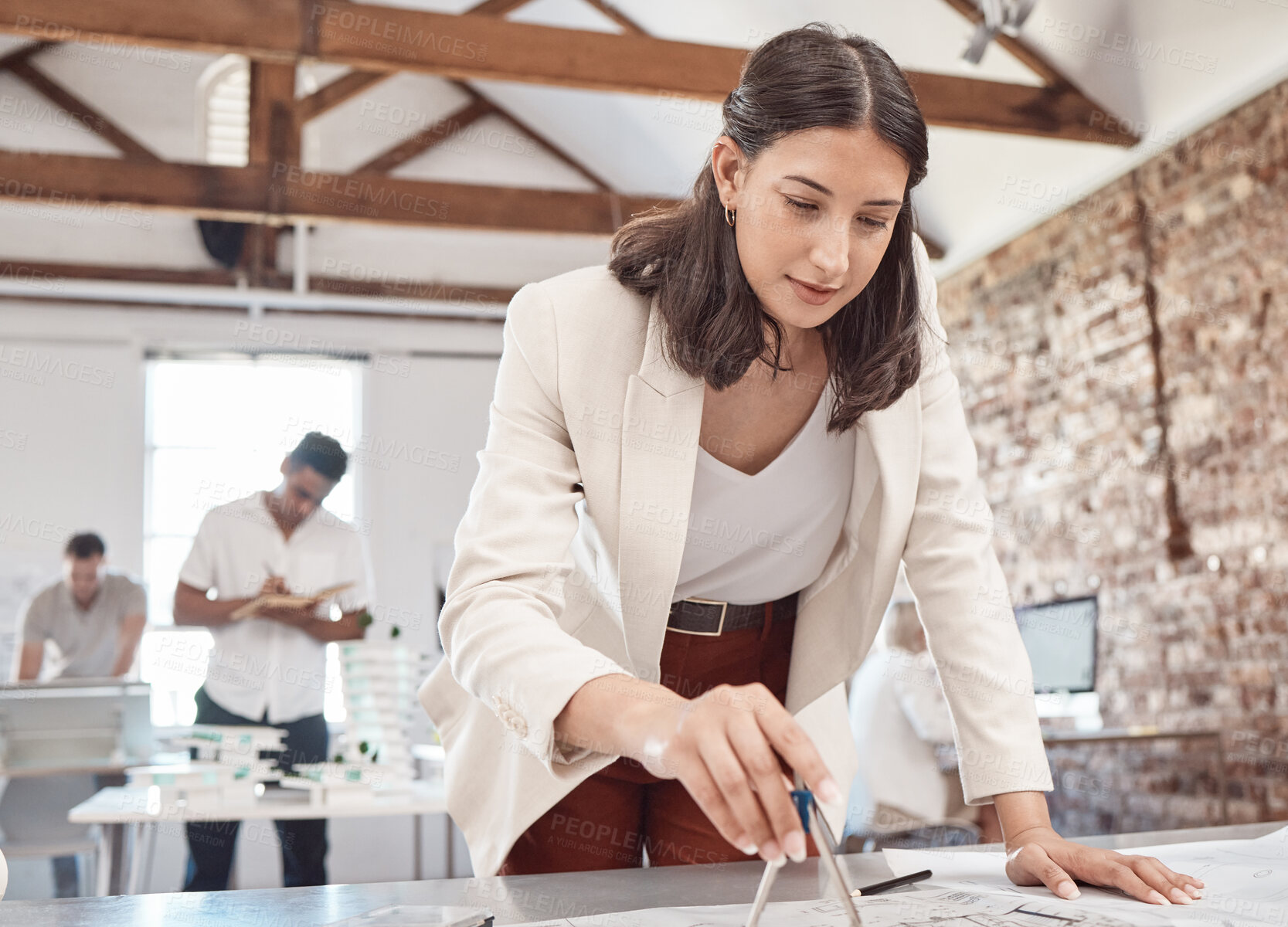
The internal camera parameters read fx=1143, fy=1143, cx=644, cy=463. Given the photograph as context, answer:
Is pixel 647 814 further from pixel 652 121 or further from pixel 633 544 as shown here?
pixel 652 121

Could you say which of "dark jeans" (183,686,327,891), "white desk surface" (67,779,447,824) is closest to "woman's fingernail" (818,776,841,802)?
"white desk surface" (67,779,447,824)

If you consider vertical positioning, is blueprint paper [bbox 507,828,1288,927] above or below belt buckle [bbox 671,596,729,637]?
below

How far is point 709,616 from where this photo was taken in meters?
1.13

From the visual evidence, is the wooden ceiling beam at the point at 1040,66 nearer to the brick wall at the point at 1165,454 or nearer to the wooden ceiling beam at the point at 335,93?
the brick wall at the point at 1165,454

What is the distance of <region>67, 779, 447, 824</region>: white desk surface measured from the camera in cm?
263

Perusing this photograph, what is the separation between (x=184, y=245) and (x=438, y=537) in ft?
7.12

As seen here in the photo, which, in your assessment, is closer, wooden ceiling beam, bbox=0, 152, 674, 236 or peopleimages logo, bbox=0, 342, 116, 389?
wooden ceiling beam, bbox=0, 152, 674, 236

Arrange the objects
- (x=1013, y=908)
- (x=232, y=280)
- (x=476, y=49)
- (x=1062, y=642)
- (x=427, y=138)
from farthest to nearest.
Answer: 1. (x=427, y=138)
2. (x=232, y=280)
3. (x=1062, y=642)
4. (x=476, y=49)
5. (x=1013, y=908)

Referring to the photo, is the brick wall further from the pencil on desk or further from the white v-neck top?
the pencil on desk

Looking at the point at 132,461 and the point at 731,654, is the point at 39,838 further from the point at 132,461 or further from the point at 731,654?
the point at 731,654

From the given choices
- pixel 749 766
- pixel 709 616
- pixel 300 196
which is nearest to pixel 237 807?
pixel 709 616

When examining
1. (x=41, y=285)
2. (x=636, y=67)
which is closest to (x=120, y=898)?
(x=636, y=67)

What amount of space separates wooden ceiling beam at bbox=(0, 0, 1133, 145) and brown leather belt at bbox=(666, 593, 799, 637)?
9.56ft

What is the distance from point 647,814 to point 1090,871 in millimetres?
461
